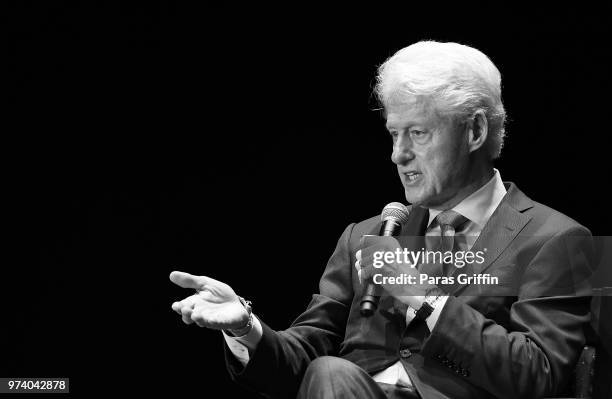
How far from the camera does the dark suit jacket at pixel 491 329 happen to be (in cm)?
203

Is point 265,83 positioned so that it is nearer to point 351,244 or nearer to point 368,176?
point 368,176

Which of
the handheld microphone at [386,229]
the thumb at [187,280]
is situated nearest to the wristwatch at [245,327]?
the thumb at [187,280]

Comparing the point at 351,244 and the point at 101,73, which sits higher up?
the point at 101,73

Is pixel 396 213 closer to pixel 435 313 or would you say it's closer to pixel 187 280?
pixel 435 313

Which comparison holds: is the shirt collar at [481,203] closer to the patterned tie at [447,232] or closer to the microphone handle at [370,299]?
the patterned tie at [447,232]

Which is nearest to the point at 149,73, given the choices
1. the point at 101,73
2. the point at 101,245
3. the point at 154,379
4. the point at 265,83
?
the point at 101,73

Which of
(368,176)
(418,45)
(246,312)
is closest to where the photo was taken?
(246,312)

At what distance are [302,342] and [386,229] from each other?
0.40 m

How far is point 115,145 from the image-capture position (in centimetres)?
344

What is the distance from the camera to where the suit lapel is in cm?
222

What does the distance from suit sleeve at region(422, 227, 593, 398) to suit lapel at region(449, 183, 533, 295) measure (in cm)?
9

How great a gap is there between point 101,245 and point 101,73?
647mm

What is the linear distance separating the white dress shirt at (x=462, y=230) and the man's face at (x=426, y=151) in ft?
0.19

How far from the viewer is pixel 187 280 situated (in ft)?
6.89
